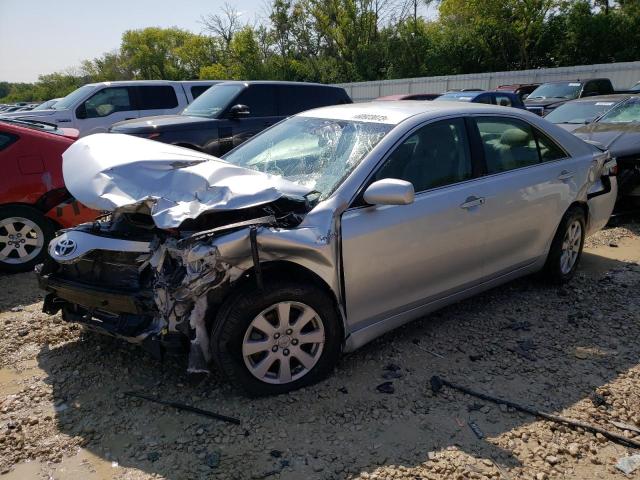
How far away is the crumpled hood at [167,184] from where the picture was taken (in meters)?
2.93

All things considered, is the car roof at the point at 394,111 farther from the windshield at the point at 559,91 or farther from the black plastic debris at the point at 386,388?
the windshield at the point at 559,91

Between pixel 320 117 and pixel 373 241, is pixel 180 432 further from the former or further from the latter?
pixel 320 117

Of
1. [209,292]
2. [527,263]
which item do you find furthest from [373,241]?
[527,263]

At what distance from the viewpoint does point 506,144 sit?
413 centimetres

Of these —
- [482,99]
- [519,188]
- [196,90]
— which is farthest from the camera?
[482,99]

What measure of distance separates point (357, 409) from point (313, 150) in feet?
5.86

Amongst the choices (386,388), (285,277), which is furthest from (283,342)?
(386,388)

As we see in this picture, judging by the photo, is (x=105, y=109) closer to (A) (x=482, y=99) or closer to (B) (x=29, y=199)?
(B) (x=29, y=199)

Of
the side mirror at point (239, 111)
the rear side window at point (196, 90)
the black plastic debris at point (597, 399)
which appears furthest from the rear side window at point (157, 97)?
the black plastic debris at point (597, 399)

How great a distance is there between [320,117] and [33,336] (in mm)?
2737

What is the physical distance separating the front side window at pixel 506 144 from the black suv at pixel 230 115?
185 inches

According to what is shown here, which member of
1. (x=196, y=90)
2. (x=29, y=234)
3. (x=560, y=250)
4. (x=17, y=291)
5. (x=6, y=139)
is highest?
(x=196, y=90)

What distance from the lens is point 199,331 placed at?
2.87m

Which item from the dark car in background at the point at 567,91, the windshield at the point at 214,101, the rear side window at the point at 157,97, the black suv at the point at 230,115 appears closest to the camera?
the black suv at the point at 230,115
